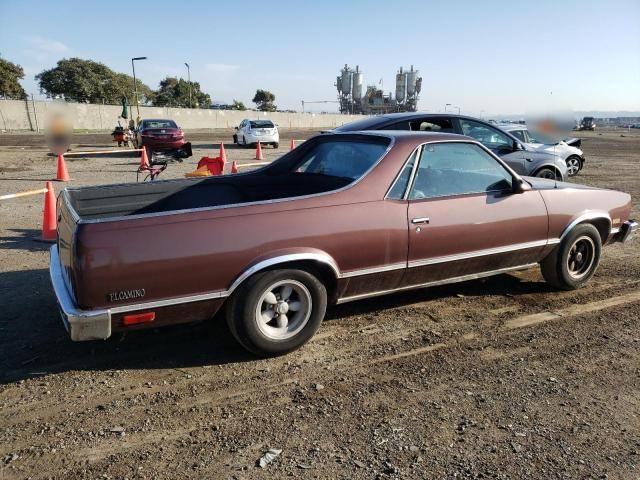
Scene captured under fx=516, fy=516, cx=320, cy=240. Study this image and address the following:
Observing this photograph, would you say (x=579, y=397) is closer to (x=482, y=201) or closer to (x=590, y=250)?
(x=482, y=201)

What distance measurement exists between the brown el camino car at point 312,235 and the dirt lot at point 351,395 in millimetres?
400

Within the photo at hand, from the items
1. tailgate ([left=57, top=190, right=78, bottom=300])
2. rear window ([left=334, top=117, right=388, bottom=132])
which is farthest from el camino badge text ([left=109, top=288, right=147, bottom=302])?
rear window ([left=334, top=117, right=388, bottom=132])

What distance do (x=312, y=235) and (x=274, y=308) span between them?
582mm

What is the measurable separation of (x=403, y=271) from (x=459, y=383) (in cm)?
99

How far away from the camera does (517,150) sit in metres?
9.65

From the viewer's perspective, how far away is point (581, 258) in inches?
203

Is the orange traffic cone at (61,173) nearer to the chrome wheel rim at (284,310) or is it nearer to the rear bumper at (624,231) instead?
the chrome wheel rim at (284,310)

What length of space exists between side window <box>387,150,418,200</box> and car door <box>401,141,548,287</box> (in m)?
0.05

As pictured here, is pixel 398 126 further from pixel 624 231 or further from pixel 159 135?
pixel 159 135

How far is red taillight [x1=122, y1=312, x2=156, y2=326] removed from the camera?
3137 millimetres

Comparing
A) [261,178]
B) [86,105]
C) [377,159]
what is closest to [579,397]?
[377,159]

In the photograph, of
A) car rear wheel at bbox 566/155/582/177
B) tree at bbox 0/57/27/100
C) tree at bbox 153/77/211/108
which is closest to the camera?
car rear wheel at bbox 566/155/582/177

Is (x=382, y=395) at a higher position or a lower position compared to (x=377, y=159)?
lower

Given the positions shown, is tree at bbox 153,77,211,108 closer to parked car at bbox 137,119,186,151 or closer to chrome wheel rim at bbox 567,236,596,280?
parked car at bbox 137,119,186,151
